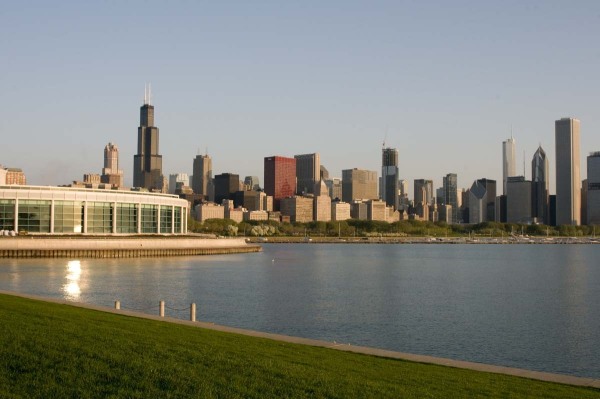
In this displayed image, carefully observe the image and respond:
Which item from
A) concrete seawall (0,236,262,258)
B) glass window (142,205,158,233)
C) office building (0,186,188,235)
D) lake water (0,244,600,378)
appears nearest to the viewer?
lake water (0,244,600,378)

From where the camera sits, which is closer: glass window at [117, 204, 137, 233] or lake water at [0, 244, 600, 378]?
lake water at [0, 244, 600, 378]

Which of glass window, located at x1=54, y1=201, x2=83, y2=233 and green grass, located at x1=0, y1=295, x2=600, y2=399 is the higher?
glass window, located at x1=54, y1=201, x2=83, y2=233

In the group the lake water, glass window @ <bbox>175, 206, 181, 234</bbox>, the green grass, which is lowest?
the lake water

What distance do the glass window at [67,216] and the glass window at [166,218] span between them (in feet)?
62.5

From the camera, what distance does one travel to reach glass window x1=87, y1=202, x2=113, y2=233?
127 m

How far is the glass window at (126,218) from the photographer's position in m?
131

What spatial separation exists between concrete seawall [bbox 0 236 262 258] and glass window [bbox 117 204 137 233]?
714 centimetres

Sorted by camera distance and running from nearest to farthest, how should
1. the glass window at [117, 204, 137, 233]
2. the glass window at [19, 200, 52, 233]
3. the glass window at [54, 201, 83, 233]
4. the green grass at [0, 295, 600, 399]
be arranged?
the green grass at [0, 295, 600, 399]
the glass window at [19, 200, 52, 233]
the glass window at [54, 201, 83, 233]
the glass window at [117, 204, 137, 233]

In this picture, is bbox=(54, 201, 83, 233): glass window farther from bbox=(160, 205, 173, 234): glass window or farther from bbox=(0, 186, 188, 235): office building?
bbox=(160, 205, 173, 234): glass window

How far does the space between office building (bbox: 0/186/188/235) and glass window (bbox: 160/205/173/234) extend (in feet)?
3.42

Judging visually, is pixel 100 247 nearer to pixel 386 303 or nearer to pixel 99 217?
pixel 99 217

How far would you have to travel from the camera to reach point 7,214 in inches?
4732

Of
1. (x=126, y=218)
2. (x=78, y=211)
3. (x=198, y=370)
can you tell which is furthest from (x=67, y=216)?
(x=198, y=370)

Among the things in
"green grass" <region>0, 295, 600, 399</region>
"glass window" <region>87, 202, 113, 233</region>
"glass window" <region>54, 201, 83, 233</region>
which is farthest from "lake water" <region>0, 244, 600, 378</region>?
"glass window" <region>87, 202, 113, 233</region>
